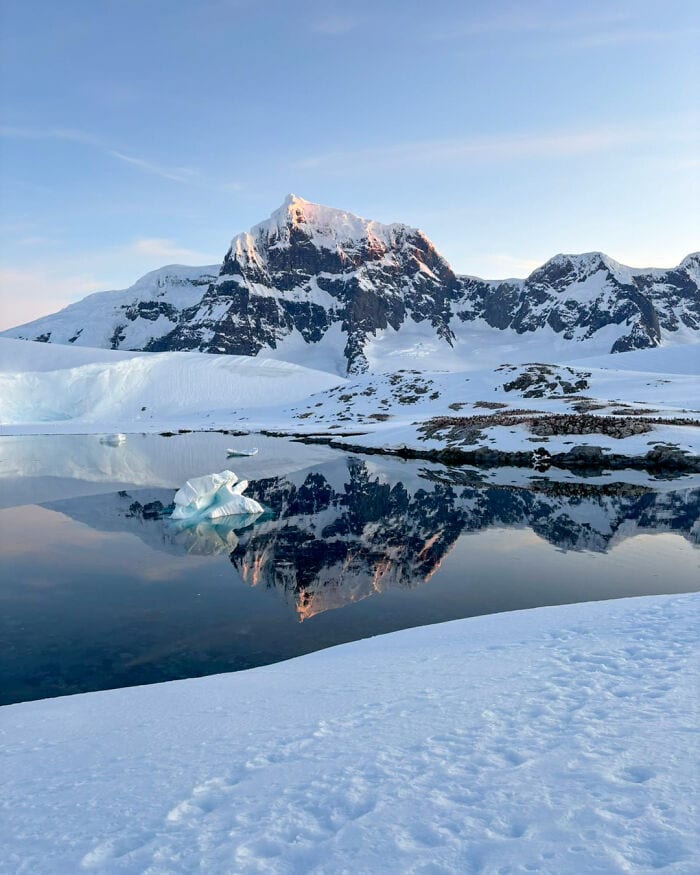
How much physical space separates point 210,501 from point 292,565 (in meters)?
7.62

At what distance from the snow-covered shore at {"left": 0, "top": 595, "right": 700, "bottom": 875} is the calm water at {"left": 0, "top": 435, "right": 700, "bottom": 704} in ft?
7.25

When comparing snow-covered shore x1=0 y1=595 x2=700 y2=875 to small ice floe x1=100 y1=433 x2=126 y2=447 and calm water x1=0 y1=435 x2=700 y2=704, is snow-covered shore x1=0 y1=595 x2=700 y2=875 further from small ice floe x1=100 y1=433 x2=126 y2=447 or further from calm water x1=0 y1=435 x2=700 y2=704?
small ice floe x1=100 y1=433 x2=126 y2=447

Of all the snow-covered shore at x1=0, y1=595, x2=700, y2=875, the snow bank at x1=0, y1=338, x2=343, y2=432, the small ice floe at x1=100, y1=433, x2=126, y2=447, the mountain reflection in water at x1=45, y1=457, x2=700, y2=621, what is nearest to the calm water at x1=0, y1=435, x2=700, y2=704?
the mountain reflection in water at x1=45, y1=457, x2=700, y2=621

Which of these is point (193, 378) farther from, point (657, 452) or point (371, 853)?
point (371, 853)

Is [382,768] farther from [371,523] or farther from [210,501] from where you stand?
[210,501]

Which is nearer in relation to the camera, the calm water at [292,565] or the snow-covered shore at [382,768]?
the snow-covered shore at [382,768]

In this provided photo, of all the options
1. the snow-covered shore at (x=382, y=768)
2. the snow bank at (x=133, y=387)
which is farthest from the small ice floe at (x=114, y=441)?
the snow-covered shore at (x=382, y=768)

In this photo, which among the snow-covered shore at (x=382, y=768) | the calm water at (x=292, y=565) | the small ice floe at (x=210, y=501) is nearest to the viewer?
the snow-covered shore at (x=382, y=768)

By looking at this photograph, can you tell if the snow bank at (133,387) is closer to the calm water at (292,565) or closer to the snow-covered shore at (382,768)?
the calm water at (292,565)

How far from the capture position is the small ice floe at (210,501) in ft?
63.7

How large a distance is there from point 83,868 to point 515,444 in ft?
109

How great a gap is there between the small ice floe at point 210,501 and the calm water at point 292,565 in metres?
0.81

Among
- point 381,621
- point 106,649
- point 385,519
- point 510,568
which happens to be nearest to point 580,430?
point 385,519

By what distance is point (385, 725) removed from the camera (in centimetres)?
523
